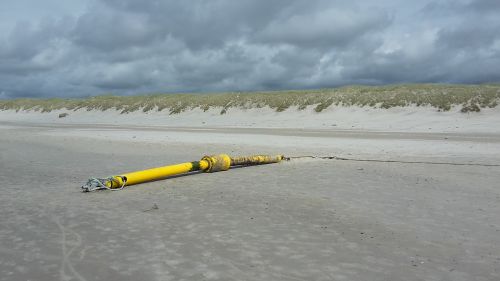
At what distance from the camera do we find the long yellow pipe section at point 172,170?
8117 millimetres

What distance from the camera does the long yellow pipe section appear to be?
812 centimetres

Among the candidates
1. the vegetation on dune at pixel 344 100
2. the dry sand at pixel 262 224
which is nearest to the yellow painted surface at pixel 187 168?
the dry sand at pixel 262 224

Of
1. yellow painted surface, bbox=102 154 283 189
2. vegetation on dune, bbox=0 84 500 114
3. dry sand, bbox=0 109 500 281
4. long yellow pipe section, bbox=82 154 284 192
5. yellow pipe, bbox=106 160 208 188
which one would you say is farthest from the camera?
vegetation on dune, bbox=0 84 500 114

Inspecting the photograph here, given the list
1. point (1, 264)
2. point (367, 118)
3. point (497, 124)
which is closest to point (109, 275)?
point (1, 264)

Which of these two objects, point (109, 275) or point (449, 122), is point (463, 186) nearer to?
point (109, 275)

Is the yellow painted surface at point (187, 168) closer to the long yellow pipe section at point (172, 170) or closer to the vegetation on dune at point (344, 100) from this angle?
the long yellow pipe section at point (172, 170)

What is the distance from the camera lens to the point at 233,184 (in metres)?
8.73

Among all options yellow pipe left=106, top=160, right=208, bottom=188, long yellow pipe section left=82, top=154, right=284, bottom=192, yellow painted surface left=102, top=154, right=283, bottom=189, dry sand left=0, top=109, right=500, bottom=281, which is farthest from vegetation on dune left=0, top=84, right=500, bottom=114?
yellow pipe left=106, top=160, right=208, bottom=188

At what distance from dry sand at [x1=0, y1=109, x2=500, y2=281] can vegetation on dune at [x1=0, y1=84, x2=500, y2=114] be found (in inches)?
698

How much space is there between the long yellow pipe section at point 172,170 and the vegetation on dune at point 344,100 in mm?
19213

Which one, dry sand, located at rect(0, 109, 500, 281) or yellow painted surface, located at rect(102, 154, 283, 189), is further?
yellow painted surface, located at rect(102, 154, 283, 189)

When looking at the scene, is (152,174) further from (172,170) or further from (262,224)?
(262,224)

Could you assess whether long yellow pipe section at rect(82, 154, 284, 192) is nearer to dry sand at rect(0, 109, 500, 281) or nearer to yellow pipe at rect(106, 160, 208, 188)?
yellow pipe at rect(106, 160, 208, 188)

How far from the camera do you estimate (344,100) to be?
1264 inches
